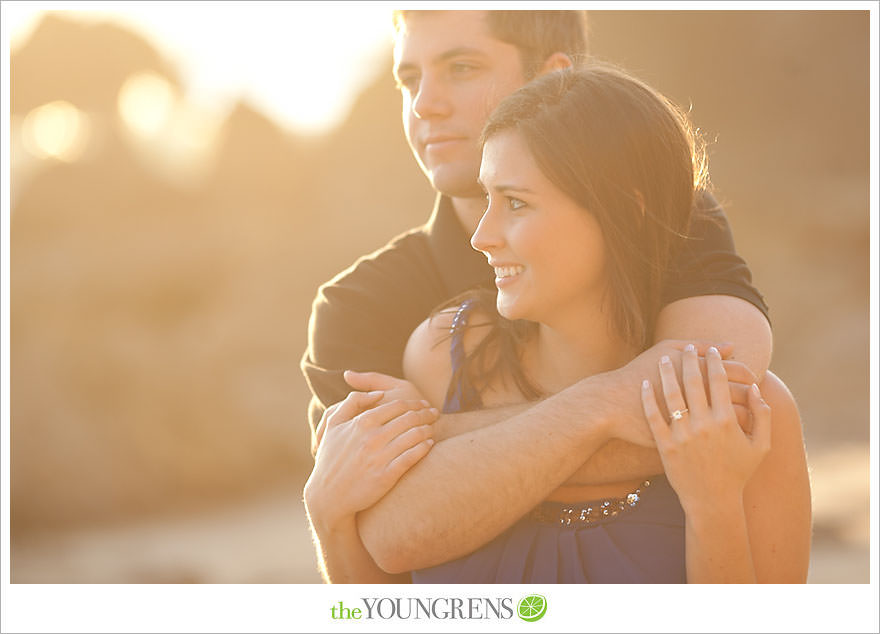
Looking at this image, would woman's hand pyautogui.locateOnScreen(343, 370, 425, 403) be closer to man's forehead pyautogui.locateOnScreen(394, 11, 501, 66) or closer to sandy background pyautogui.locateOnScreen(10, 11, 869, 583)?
man's forehead pyautogui.locateOnScreen(394, 11, 501, 66)

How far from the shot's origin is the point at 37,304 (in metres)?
8.91

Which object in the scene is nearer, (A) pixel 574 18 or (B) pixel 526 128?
(B) pixel 526 128

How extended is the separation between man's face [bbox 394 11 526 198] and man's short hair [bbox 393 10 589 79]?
0.04m

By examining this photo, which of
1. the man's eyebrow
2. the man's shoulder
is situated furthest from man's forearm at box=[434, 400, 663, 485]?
the man's eyebrow

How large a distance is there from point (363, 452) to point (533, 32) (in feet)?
4.54

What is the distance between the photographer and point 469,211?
2.78 meters

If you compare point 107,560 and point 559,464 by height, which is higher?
point 107,560

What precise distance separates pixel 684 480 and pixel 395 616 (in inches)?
33.8

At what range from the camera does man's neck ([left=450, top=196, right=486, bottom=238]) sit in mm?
2762

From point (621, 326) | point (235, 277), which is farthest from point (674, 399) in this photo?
point (235, 277)

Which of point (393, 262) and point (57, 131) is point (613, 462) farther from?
point (57, 131)

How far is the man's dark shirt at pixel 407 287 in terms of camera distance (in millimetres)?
2256

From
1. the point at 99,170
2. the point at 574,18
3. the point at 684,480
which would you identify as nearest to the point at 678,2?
the point at 574,18

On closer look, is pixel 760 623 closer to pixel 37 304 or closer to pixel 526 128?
pixel 526 128
